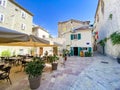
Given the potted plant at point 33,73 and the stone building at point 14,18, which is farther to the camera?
the stone building at point 14,18

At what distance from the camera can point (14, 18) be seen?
15930 mm

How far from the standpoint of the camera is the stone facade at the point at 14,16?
14391 millimetres

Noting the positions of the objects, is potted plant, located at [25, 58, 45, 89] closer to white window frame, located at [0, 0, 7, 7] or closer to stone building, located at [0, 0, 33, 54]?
stone building, located at [0, 0, 33, 54]

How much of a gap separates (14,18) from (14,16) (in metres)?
0.32

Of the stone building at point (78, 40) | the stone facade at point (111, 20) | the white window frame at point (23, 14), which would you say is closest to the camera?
the stone facade at point (111, 20)

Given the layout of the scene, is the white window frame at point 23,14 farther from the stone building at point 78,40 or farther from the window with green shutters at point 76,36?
the window with green shutters at point 76,36

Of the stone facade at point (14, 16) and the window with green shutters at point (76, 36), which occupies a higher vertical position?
the stone facade at point (14, 16)

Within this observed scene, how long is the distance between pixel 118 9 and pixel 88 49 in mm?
8884

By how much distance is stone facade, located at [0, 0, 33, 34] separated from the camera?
1439cm

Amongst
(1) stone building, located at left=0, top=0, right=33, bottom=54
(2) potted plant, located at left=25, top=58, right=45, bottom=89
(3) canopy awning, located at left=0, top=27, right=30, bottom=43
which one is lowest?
(2) potted plant, located at left=25, top=58, right=45, bottom=89

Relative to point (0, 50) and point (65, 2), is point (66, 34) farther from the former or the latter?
point (0, 50)

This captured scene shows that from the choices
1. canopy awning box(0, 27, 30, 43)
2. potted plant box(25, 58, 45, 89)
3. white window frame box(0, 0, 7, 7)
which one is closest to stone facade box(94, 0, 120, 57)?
potted plant box(25, 58, 45, 89)

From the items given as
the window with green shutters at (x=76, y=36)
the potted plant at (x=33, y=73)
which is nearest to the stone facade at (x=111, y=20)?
the window with green shutters at (x=76, y=36)

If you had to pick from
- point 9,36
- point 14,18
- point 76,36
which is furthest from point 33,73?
point 76,36
